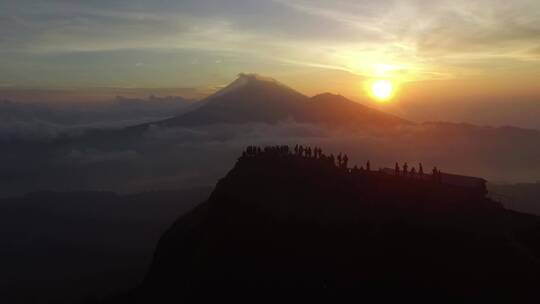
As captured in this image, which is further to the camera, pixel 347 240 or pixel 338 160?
pixel 338 160

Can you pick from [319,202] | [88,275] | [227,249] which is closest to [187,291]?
[227,249]

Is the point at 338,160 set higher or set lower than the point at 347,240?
higher

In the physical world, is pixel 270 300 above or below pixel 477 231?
below

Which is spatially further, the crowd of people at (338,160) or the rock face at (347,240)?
the crowd of people at (338,160)

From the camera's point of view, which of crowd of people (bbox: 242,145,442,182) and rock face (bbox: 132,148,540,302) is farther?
crowd of people (bbox: 242,145,442,182)

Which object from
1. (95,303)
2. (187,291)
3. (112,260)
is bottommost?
(112,260)

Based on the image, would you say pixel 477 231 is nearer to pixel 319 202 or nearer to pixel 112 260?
pixel 319 202

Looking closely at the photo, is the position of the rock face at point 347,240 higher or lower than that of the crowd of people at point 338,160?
lower

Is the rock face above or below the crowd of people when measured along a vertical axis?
below
